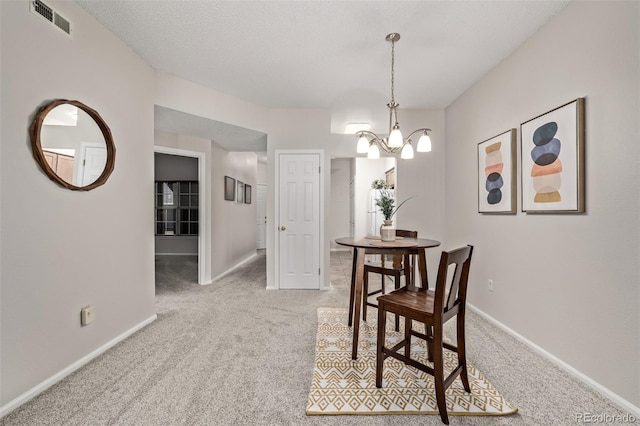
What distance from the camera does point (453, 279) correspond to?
156cm

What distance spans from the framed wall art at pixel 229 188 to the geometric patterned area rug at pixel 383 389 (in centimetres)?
336

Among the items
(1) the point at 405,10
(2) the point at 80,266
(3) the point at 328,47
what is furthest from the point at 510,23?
(2) the point at 80,266

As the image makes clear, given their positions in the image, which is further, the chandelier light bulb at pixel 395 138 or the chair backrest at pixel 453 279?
the chandelier light bulb at pixel 395 138

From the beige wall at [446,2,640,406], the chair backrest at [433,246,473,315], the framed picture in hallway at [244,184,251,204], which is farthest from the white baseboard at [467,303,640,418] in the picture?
the framed picture in hallway at [244,184,251,204]

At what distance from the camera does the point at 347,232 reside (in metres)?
8.20

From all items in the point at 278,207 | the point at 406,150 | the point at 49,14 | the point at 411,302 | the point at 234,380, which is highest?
the point at 49,14

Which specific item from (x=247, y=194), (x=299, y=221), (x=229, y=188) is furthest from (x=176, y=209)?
(x=299, y=221)

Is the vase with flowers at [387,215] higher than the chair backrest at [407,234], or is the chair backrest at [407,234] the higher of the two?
the vase with flowers at [387,215]

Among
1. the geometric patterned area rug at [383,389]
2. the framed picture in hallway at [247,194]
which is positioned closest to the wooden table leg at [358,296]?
the geometric patterned area rug at [383,389]

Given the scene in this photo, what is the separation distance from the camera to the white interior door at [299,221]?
402 centimetres

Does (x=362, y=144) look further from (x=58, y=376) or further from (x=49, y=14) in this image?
(x=58, y=376)

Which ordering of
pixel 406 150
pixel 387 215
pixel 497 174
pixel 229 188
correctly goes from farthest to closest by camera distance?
pixel 229 188 → pixel 497 174 → pixel 406 150 → pixel 387 215

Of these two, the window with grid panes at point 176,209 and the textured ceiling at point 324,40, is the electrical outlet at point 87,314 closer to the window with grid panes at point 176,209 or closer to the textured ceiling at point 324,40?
the textured ceiling at point 324,40

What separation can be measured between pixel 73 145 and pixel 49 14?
806 millimetres
